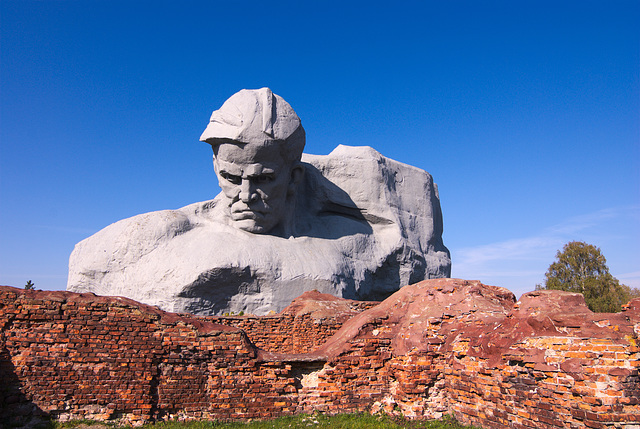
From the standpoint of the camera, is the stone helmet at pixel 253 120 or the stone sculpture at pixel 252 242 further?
the stone helmet at pixel 253 120

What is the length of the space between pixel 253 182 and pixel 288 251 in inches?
68.1

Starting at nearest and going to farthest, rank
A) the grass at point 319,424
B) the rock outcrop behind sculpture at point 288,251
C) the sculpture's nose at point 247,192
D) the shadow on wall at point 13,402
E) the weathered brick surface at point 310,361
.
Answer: the weathered brick surface at point 310,361
the shadow on wall at point 13,402
the grass at point 319,424
the rock outcrop behind sculpture at point 288,251
the sculpture's nose at point 247,192

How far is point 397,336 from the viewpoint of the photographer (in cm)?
625

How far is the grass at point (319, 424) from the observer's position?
5270 mm

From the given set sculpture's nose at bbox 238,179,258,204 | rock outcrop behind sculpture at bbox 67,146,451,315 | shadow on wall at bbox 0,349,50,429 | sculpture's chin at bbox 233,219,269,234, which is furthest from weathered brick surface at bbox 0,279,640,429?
sculpture's chin at bbox 233,219,269,234

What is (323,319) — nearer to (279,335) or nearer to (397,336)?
(279,335)

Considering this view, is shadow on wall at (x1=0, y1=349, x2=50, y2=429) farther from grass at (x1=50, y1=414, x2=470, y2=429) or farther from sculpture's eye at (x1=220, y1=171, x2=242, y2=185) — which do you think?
sculpture's eye at (x1=220, y1=171, x2=242, y2=185)

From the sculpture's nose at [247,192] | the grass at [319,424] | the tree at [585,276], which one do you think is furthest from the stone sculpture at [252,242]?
the tree at [585,276]

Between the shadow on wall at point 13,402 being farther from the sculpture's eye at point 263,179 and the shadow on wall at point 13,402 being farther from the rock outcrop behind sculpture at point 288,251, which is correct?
the sculpture's eye at point 263,179

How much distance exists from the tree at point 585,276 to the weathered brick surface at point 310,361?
1966cm

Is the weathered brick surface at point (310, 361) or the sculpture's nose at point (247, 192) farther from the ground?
the sculpture's nose at point (247, 192)

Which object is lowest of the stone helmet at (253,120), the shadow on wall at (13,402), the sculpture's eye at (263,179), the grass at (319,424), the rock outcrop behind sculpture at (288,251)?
the grass at (319,424)

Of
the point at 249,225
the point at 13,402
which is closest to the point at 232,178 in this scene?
the point at 249,225

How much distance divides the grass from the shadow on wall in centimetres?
25
